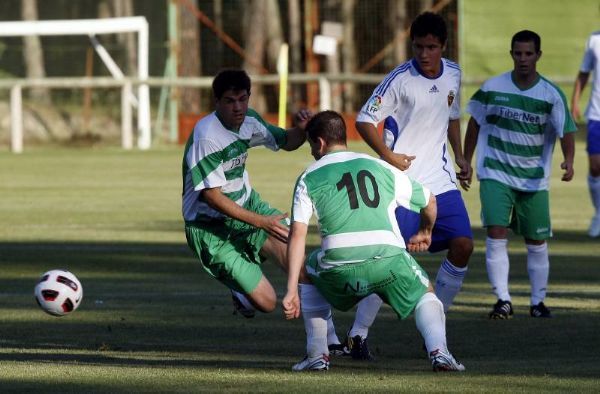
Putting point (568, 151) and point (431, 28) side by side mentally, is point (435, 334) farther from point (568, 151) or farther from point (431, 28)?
point (568, 151)

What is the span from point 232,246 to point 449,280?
1392 mm

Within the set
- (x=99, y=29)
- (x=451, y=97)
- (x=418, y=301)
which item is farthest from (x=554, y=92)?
(x=99, y=29)

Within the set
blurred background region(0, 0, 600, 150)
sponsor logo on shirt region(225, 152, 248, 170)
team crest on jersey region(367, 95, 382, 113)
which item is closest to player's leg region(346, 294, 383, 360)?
sponsor logo on shirt region(225, 152, 248, 170)

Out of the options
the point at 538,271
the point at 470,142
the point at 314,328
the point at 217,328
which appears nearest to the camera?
the point at 314,328

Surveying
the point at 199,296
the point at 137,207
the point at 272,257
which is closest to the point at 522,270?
the point at 199,296

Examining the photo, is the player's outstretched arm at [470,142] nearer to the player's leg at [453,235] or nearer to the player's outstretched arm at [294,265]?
the player's leg at [453,235]

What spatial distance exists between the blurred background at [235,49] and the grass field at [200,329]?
52.0 ft

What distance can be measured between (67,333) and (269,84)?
1030 inches

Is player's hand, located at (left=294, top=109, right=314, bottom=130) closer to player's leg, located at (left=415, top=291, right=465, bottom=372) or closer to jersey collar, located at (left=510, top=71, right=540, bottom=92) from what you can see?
player's leg, located at (left=415, top=291, right=465, bottom=372)

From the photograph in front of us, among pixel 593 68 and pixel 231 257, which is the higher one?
pixel 593 68

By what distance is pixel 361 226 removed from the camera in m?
8.30

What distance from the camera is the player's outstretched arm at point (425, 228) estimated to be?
8.52 m

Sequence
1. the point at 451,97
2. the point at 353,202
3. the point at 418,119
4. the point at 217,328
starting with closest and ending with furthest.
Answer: the point at 353,202 → the point at 418,119 → the point at 451,97 → the point at 217,328

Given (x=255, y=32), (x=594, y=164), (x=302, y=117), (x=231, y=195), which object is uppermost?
(x=302, y=117)
